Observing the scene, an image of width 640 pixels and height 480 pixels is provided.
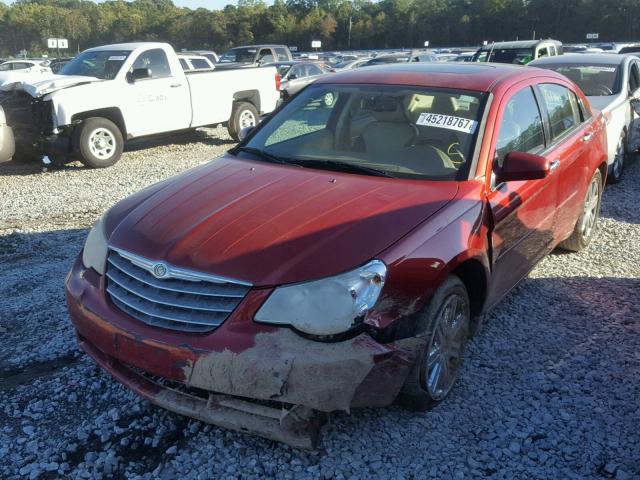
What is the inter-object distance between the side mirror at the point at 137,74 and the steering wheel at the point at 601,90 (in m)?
6.90

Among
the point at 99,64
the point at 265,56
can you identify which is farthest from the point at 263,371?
the point at 265,56

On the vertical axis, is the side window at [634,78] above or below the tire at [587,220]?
above

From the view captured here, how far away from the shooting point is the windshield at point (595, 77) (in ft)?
27.6

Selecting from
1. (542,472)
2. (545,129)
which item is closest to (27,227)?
(545,129)

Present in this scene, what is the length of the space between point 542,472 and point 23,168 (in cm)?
972

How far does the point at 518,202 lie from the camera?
3.78 meters

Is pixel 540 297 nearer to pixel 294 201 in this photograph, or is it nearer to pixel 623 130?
pixel 294 201

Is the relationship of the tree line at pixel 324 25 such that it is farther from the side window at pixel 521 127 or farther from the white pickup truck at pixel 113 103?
the side window at pixel 521 127

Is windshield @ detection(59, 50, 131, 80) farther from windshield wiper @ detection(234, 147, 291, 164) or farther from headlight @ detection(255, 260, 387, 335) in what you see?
headlight @ detection(255, 260, 387, 335)

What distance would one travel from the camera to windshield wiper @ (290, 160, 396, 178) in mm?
3623

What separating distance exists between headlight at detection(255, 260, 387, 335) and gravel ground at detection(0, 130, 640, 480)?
73 cm

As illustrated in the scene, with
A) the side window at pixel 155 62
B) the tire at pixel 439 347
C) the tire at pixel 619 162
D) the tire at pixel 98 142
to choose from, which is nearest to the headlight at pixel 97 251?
the tire at pixel 439 347

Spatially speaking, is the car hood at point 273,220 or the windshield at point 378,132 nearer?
the car hood at point 273,220

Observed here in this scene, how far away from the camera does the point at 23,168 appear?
10.2m
